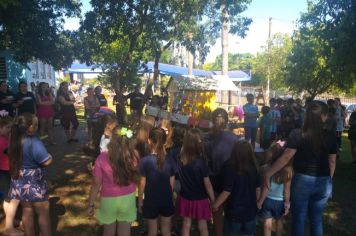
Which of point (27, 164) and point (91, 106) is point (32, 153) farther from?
point (91, 106)

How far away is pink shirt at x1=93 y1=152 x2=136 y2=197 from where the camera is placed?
3.72m

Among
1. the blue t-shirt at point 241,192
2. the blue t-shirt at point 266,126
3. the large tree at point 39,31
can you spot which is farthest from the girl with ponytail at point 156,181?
the large tree at point 39,31

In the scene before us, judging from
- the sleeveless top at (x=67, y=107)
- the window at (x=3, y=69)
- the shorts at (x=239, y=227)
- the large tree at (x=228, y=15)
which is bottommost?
the shorts at (x=239, y=227)

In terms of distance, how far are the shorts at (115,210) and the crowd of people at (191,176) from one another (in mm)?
11

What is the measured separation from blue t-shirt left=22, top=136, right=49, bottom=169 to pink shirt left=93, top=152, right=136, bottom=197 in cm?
66

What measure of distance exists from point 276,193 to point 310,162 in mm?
668

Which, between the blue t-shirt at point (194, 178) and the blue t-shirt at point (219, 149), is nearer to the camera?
the blue t-shirt at point (194, 178)

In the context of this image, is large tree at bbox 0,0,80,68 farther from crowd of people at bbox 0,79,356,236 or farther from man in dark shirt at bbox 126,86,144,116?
crowd of people at bbox 0,79,356,236

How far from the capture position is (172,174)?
4.14 m

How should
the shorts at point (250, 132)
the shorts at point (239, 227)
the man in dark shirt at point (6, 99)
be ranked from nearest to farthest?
1. the shorts at point (239, 227)
2. the man in dark shirt at point (6, 99)
3. the shorts at point (250, 132)

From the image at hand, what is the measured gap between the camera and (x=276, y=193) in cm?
420

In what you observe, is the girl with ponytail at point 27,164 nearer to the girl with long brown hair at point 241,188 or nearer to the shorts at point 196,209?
the shorts at point 196,209

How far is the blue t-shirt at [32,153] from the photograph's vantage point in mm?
3859

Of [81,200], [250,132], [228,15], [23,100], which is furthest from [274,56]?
[81,200]
